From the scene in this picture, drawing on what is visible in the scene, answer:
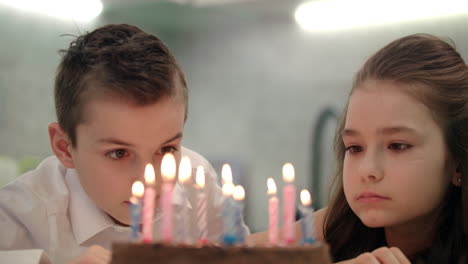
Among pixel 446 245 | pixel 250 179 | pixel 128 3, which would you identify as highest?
pixel 128 3

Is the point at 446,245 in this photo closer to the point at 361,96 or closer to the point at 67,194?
the point at 361,96

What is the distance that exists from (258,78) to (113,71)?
4.51 ft

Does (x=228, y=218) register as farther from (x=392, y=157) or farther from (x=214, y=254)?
(x=392, y=157)

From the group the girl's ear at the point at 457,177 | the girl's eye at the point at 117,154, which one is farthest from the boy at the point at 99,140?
the girl's ear at the point at 457,177

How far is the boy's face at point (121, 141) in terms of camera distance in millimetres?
872

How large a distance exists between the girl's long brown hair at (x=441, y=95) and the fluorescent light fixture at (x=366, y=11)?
67 cm

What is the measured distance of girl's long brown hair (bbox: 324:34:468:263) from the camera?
0.91m

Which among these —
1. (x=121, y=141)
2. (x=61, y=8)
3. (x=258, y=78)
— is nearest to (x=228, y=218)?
(x=121, y=141)

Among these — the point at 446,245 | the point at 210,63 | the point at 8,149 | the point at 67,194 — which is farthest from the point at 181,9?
the point at 446,245

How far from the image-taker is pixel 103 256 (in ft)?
2.34

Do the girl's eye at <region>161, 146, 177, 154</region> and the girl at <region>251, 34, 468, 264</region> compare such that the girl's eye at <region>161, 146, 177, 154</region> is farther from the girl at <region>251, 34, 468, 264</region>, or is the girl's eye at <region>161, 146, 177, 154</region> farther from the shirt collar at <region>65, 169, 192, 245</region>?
the girl at <region>251, 34, 468, 264</region>

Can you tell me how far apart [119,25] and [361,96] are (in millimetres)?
446

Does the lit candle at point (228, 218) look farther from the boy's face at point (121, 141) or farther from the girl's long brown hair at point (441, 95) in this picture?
the girl's long brown hair at point (441, 95)

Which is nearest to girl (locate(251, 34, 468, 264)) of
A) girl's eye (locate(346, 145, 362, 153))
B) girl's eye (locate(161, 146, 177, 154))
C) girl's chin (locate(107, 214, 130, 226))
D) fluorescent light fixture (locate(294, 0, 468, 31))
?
girl's eye (locate(346, 145, 362, 153))
